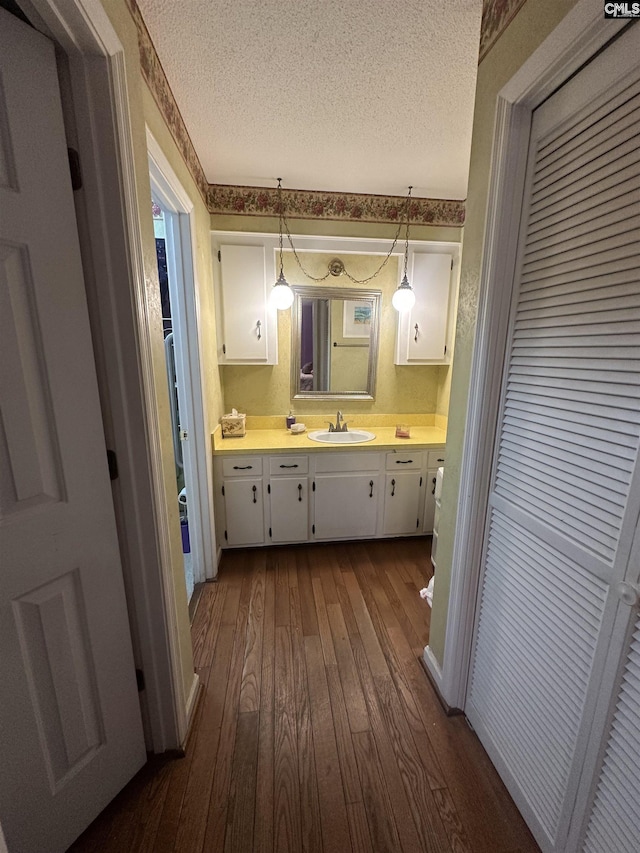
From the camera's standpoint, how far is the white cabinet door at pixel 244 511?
7.60 feet

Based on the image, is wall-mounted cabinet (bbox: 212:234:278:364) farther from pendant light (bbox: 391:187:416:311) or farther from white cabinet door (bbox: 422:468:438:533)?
white cabinet door (bbox: 422:468:438:533)

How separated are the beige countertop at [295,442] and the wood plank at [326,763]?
1.20 metres

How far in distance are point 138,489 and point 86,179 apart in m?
0.83

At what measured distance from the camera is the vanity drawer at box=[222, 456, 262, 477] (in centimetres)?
227

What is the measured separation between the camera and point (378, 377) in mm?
2811

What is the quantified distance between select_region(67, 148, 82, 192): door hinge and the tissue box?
171 centimetres

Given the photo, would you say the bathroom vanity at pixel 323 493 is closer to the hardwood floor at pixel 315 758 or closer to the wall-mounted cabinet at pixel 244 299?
the hardwood floor at pixel 315 758

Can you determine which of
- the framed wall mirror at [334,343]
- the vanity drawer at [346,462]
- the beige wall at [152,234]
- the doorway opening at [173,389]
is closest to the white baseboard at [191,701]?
the beige wall at [152,234]

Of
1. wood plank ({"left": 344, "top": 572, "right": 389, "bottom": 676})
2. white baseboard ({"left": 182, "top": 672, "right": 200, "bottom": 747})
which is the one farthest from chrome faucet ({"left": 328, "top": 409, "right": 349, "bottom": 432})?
white baseboard ({"left": 182, "top": 672, "right": 200, "bottom": 747})

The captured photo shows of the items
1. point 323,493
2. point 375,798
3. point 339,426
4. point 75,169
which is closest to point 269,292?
point 339,426

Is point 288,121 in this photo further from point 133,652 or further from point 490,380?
point 133,652

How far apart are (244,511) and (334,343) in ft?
4.87

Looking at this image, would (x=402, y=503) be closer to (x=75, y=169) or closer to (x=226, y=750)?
(x=226, y=750)

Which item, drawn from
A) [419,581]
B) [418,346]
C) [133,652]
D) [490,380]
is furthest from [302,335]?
[133,652]
